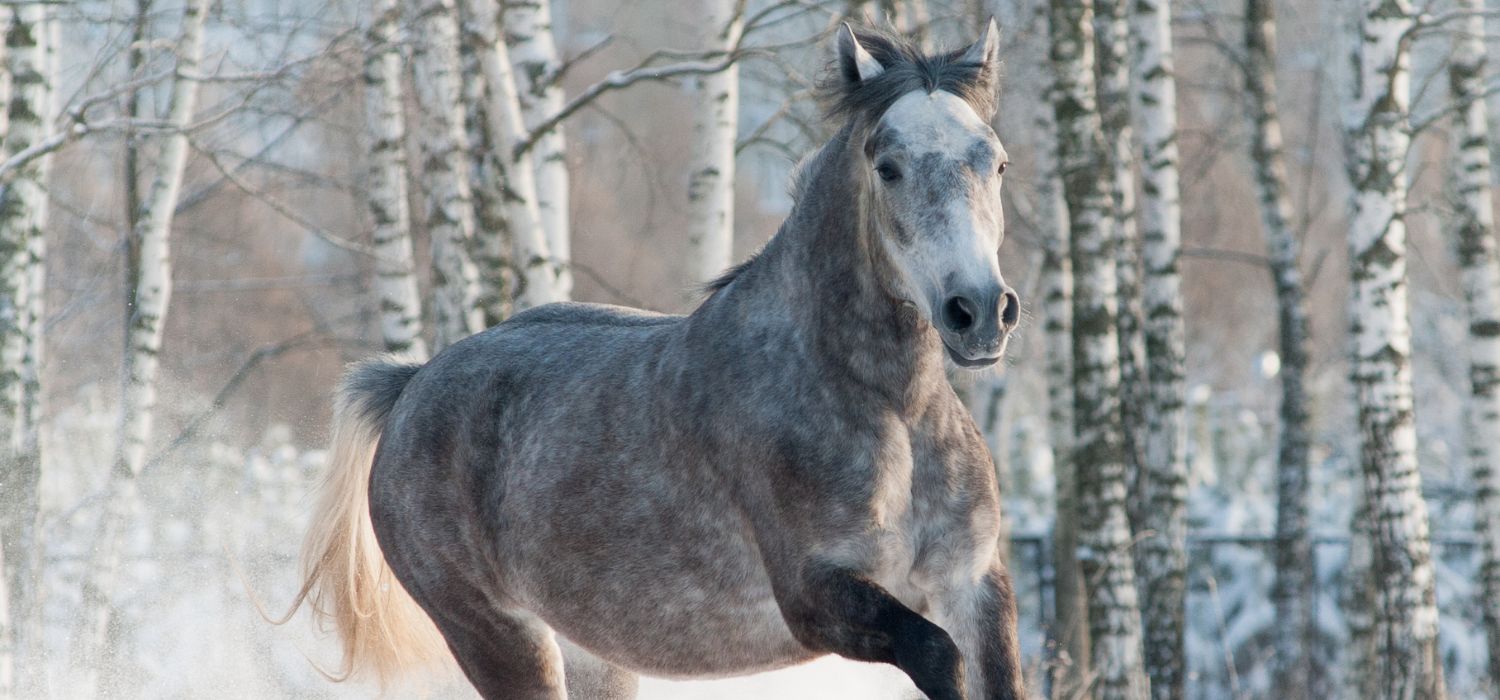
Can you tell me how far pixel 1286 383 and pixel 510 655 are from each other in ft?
30.2

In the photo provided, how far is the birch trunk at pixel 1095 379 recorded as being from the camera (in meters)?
8.25

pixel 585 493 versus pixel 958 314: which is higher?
pixel 958 314

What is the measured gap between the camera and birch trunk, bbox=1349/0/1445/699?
24.9 ft

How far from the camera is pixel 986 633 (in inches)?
133

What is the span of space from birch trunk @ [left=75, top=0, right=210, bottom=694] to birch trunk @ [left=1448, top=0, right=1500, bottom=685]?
8241 millimetres

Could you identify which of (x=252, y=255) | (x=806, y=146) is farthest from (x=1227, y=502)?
(x=252, y=255)

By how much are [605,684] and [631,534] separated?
1.29 m

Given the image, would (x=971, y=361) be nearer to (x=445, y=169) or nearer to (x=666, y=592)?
(x=666, y=592)

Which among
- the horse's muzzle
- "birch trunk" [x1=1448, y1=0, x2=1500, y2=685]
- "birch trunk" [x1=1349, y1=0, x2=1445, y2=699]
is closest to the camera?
the horse's muzzle

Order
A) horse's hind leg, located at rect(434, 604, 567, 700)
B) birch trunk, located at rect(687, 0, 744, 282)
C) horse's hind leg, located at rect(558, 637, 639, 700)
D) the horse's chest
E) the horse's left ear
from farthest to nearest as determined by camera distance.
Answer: birch trunk, located at rect(687, 0, 744, 282)
horse's hind leg, located at rect(558, 637, 639, 700)
horse's hind leg, located at rect(434, 604, 567, 700)
the horse's left ear
the horse's chest

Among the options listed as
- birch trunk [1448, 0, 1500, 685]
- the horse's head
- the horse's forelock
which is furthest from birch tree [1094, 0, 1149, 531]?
the horse's head

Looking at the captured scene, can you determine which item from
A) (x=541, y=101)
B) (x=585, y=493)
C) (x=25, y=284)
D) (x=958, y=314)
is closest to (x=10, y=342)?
(x=25, y=284)

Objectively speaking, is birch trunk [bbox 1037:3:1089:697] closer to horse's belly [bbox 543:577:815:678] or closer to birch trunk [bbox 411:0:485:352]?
birch trunk [bbox 411:0:485:352]

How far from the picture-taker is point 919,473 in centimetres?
342
